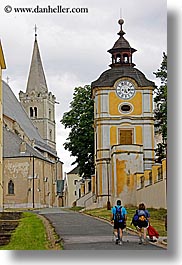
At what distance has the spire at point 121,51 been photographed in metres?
12.9

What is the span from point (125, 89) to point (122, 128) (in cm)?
82

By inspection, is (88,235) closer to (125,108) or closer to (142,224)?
(142,224)

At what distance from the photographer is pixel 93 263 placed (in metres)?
11.4

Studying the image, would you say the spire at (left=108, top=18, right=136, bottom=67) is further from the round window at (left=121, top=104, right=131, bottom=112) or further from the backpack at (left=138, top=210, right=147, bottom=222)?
the backpack at (left=138, top=210, right=147, bottom=222)

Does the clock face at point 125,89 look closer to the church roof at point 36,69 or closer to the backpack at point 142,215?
the church roof at point 36,69

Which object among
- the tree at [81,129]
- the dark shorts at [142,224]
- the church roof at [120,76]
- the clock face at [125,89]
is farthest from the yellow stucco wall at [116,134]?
the dark shorts at [142,224]

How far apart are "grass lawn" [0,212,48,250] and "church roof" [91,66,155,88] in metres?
2.92

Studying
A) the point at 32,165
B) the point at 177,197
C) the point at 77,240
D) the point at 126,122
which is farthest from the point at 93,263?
the point at 32,165

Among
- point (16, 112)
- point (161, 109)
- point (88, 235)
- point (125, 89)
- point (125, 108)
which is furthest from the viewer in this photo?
point (16, 112)

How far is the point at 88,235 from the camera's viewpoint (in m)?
12.2

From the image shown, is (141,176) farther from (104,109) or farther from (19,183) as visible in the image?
(19,183)

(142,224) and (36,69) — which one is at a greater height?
(36,69)

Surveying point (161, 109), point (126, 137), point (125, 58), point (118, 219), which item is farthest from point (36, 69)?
point (118, 219)

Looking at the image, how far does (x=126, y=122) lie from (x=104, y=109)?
53cm
